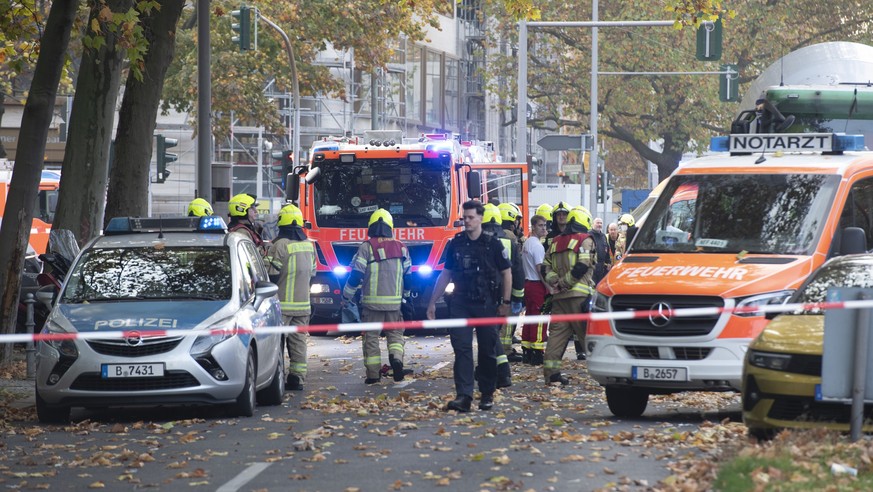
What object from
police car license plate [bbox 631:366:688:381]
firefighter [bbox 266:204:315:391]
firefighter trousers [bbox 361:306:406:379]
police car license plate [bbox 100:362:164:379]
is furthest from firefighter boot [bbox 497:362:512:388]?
police car license plate [bbox 100:362:164:379]

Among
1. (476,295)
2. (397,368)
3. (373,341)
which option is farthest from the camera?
(397,368)

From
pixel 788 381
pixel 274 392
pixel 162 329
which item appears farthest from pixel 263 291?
pixel 788 381

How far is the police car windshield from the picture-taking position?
14148mm

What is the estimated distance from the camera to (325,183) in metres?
24.7

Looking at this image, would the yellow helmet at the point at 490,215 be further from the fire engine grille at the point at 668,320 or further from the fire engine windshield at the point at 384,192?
the fire engine windshield at the point at 384,192

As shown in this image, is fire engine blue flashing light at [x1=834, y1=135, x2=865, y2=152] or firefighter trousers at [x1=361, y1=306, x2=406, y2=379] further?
firefighter trousers at [x1=361, y1=306, x2=406, y2=379]

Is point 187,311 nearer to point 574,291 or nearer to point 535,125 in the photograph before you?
point 574,291

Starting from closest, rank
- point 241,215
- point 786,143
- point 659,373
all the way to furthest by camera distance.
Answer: point 659,373 < point 786,143 < point 241,215

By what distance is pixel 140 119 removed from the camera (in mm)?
20938

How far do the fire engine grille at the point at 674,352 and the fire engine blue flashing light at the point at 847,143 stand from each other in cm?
293

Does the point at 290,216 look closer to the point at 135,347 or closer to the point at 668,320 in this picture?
the point at 135,347

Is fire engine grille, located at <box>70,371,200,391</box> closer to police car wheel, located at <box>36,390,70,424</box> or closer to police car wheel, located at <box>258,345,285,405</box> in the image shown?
police car wheel, located at <box>36,390,70,424</box>

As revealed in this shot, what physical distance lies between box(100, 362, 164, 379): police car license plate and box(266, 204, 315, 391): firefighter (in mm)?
3339

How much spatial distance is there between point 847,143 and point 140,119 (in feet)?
31.8
